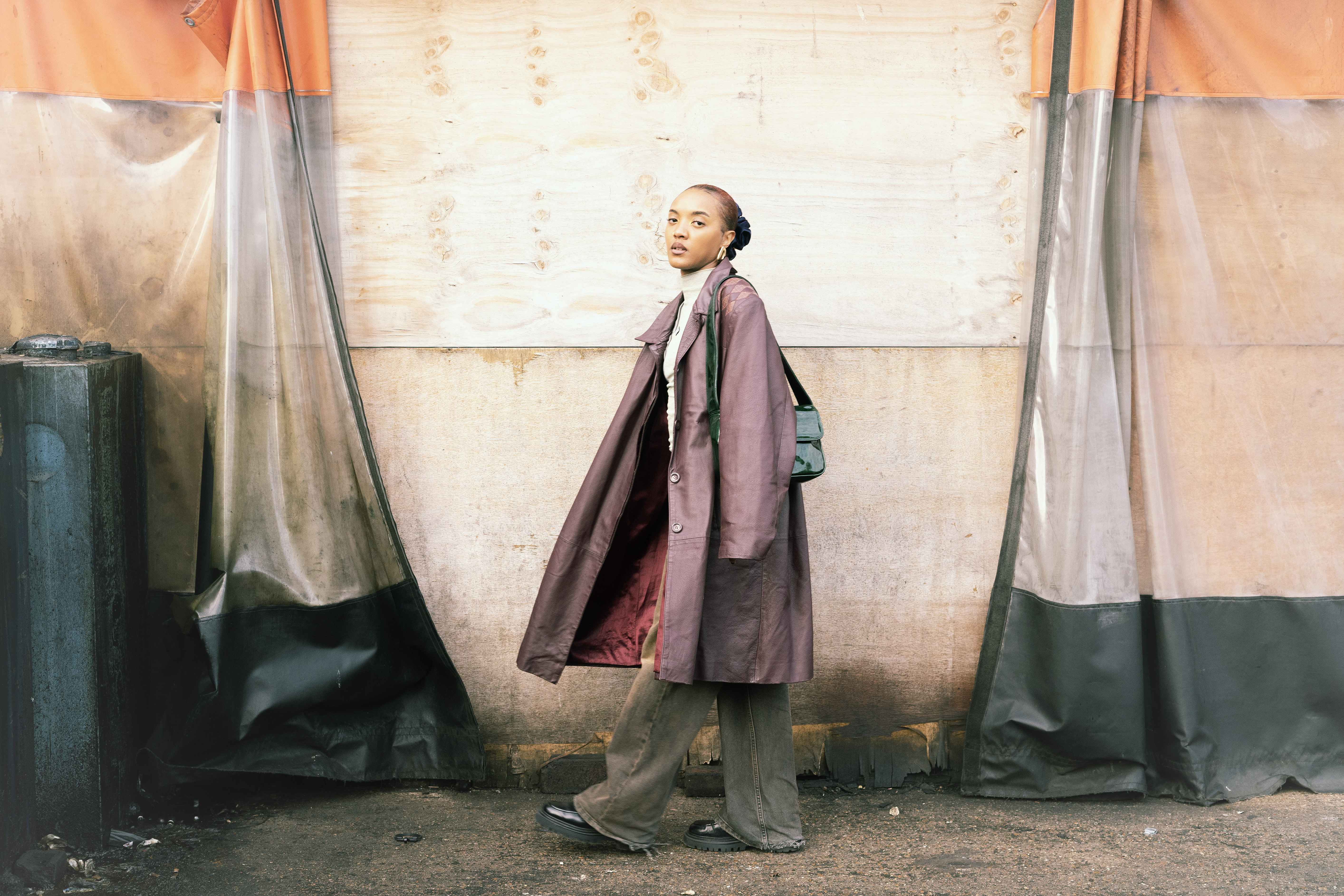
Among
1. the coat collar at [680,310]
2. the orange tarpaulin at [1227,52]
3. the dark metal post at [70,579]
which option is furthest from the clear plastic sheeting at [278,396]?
the orange tarpaulin at [1227,52]

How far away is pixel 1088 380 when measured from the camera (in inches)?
142

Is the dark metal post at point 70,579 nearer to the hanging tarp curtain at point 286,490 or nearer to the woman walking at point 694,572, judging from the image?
the hanging tarp curtain at point 286,490

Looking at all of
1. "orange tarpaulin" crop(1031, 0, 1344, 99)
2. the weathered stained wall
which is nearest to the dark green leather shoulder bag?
the weathered stained wall

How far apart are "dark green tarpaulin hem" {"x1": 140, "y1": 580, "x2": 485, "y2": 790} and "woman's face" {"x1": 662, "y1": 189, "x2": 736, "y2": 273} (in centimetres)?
148

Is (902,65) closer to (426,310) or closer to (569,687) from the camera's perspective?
(426,310)

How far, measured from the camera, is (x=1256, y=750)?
3.73 metres

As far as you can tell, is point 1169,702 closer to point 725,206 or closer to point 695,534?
point 695,534

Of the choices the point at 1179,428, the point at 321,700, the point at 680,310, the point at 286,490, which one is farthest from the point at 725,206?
the point at 321,700

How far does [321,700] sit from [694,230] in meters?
1.95

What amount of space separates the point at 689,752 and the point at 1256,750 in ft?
6.47

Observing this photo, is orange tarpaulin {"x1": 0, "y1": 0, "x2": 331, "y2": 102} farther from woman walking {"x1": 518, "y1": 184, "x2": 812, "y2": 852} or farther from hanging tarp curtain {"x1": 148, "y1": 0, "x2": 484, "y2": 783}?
woman walking {"x1": 518, "y1": 184, "x2": 812, "y2": 852}

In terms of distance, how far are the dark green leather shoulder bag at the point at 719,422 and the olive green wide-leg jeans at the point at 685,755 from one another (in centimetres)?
64

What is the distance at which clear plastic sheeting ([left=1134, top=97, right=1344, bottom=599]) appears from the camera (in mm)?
3664

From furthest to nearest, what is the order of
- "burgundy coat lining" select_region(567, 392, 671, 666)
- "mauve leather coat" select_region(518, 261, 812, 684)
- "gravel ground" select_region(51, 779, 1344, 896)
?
"burgundy coat lining" select_region(567, 392, 671, 666) → "gravel ground" select_region(51, 779, 1344, 896) → "mauve leather coat" select_region(518, 261, 812, 684)
